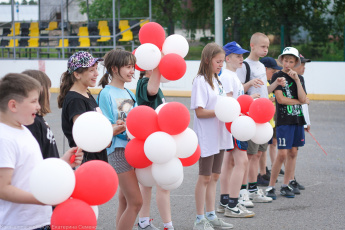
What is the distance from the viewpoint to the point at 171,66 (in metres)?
4.27

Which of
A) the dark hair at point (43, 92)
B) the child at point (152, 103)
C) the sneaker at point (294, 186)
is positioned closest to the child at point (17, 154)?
the dark hair at point (43, 92)

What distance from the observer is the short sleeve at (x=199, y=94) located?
4.89 meters

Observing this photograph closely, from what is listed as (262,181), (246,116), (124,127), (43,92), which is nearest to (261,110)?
(246,116)

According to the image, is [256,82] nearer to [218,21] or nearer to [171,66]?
[171,66]

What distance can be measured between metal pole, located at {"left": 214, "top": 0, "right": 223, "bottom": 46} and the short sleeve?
13043 millimetres

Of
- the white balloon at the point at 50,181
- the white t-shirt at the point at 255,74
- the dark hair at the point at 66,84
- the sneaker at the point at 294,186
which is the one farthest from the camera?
the sneaker at the point at 294,186

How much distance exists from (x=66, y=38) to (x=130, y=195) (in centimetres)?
2003

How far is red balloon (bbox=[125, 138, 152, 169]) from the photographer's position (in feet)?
12.6

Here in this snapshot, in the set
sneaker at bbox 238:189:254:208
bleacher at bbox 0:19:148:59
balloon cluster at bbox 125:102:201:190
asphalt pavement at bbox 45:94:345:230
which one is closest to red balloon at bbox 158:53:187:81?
balloon cluster at bbox 125:102:201:190

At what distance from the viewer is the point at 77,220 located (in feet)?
8.63

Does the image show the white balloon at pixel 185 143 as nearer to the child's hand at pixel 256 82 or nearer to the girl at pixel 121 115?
the girl at pixel 121 115

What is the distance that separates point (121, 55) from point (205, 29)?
15.8 metres

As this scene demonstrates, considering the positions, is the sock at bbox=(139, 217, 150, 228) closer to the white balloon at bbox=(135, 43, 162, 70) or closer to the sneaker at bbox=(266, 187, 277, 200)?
the white balloon at bbox=(135, 43, 162, 70)

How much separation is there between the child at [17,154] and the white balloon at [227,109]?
2277 millimetres
